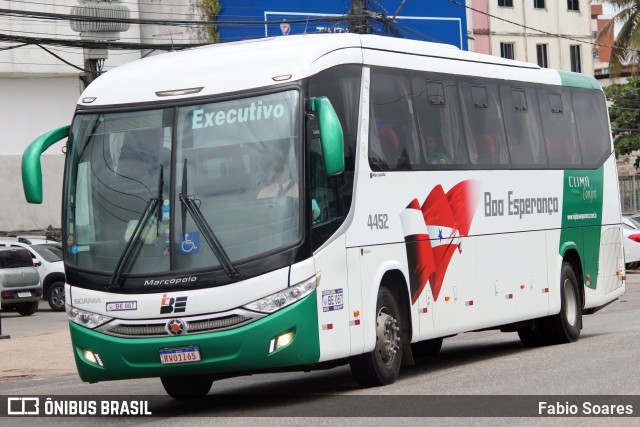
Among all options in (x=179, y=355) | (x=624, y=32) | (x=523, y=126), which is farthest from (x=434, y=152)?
(x=624, y=32)

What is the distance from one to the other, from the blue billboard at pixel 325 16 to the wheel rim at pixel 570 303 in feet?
82.8

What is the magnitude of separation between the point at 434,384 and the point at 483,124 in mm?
4041

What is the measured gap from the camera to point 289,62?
474 inches

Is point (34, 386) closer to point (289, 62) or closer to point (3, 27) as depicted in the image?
point (289, 62)

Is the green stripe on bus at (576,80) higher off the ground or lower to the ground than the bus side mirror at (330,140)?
higher

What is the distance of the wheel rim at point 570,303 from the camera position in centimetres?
1767

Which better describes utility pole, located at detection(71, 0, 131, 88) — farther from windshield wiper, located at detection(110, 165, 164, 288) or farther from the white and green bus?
windshield wiper, located at detection(110, 165, 164, 288)

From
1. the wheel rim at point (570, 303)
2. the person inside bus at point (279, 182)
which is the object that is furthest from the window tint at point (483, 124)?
the person inside bus at point (279, 182)

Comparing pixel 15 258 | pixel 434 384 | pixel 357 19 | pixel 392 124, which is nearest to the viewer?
pixel 434 384

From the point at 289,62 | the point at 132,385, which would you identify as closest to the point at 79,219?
the point at 289,62

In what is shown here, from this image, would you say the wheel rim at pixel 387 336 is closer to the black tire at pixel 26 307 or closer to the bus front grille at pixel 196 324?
the bus front grille at pixel 196 324

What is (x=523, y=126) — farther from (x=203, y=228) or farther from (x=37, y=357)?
(x=37, y=357)

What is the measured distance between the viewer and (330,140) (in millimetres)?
11336

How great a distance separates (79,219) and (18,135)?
3183 cm
